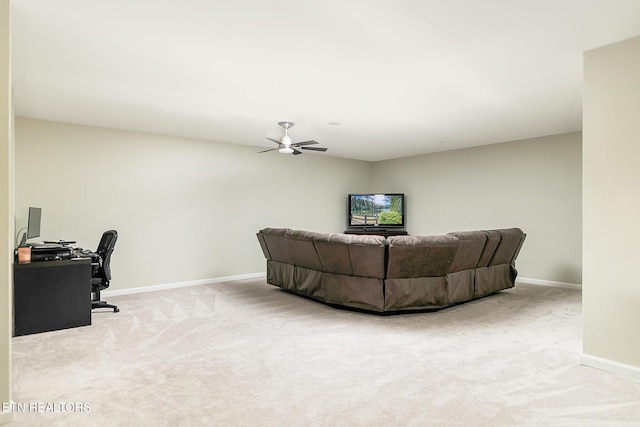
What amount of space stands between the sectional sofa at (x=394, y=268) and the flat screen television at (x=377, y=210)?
3.19m

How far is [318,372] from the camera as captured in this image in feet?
9.48

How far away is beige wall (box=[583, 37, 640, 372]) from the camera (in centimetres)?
278

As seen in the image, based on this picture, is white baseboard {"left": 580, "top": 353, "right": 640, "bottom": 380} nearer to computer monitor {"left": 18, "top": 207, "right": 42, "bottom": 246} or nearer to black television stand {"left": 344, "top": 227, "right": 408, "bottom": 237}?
black television stand {"left": 344, "top": 227, "right": 408, "bottom": 237}

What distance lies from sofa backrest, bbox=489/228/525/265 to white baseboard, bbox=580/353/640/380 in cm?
241

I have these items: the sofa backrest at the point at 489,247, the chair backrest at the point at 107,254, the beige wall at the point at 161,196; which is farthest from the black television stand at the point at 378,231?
the chair backrest at the point at 107,254

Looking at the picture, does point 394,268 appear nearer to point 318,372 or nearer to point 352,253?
point 352,253

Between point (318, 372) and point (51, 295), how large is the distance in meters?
3.04

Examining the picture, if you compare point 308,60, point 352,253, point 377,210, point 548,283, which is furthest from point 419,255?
point 377,210

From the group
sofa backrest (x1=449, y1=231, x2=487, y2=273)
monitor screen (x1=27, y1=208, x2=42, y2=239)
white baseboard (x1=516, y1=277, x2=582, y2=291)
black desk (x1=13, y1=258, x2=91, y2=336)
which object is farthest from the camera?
white baseboard (x1=516, y1=277, x2=582, y2=291)

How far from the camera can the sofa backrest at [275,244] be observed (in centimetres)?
541

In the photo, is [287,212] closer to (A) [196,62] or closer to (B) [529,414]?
(A) [196,62]

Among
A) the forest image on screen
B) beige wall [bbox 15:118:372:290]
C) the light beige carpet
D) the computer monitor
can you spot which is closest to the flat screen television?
the forest image on screen

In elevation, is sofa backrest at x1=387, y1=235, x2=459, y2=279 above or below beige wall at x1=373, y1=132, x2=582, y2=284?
below

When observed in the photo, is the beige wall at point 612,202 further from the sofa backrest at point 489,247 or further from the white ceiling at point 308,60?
the sofa backrest at point 489,247
